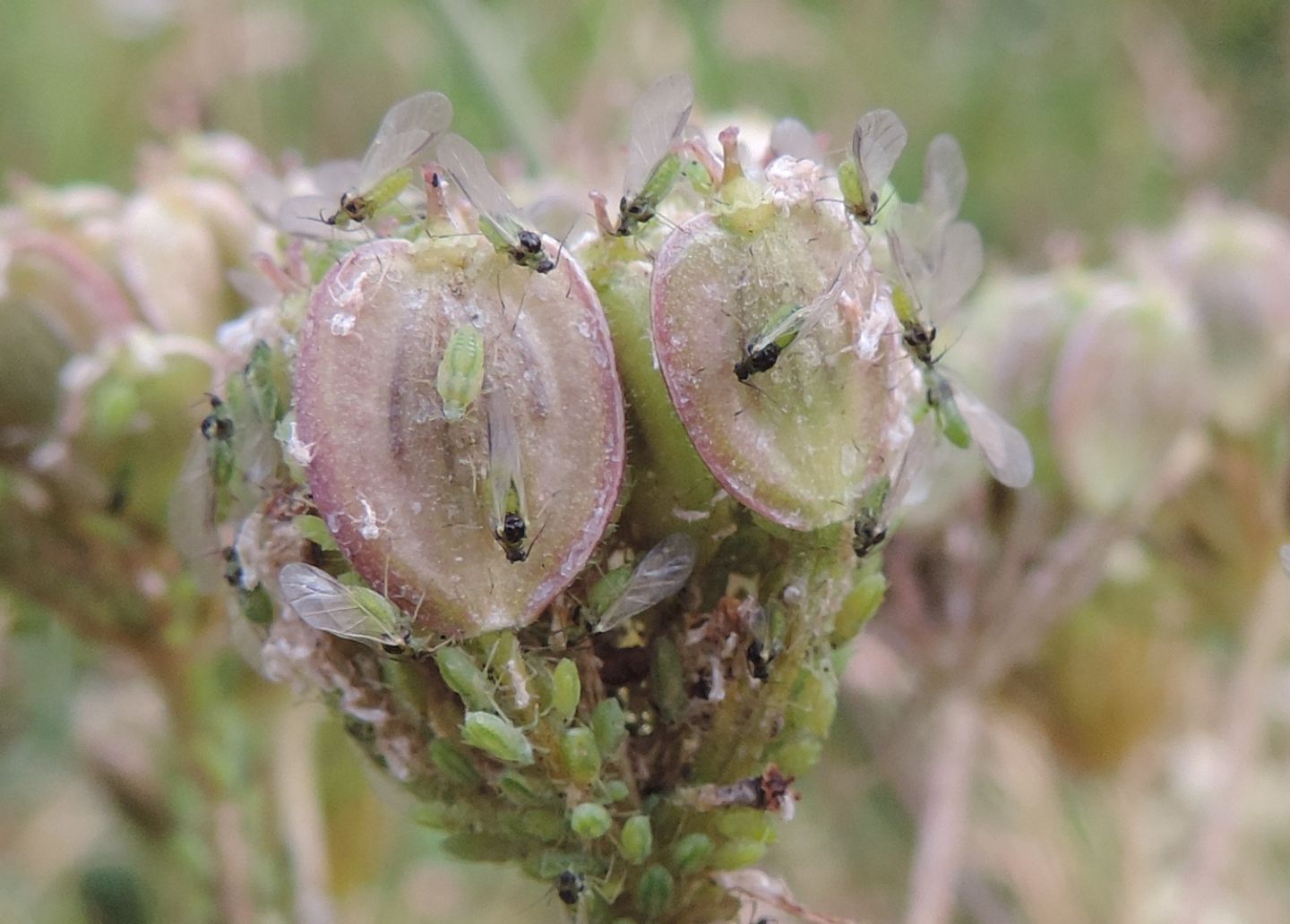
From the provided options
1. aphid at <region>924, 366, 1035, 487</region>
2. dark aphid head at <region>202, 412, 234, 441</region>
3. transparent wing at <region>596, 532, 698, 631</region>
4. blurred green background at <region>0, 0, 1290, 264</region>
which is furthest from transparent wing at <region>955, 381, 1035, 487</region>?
blurred green background at <region>0, 0, 1290, 264</region>

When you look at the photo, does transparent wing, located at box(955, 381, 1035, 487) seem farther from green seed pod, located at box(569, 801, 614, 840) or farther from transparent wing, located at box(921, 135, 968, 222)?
green seed pod, located at box(569, 801, 614, 840)

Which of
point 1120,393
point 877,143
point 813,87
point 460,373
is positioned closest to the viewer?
point 460,373

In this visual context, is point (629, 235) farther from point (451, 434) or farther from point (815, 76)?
point (815, 76)

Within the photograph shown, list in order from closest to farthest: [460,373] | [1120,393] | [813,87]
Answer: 1. [460,373]
2. [1120,393]
3. [813,87]

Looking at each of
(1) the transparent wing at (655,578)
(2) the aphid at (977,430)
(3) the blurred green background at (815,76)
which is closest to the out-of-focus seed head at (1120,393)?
(2) the aphid at (977,430)

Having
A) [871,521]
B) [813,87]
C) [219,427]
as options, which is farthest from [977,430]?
[813,87]

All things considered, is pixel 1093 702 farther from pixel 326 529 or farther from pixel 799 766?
pixel 326 529

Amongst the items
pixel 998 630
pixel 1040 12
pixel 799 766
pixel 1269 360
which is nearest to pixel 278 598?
pixel 799 766
